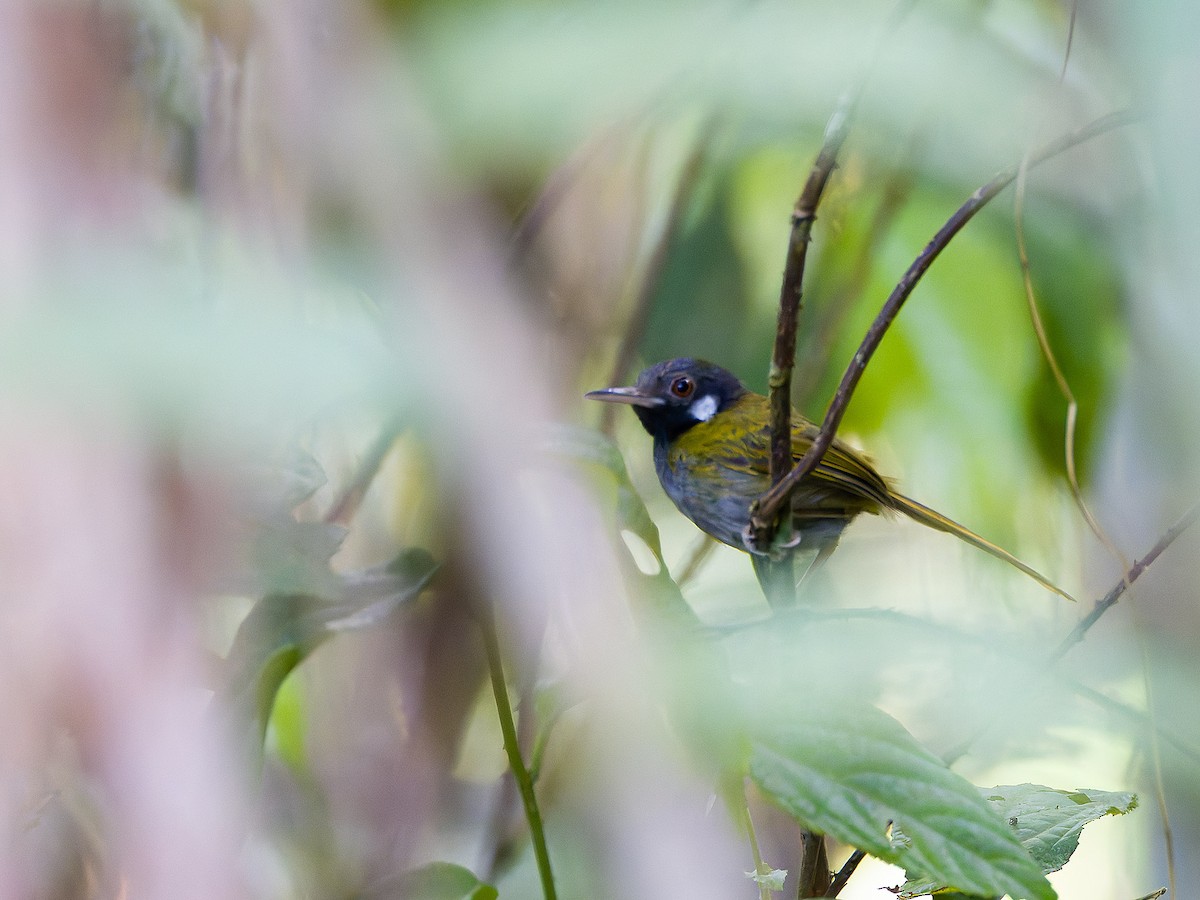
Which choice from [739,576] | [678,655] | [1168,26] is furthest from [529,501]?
[739,576]

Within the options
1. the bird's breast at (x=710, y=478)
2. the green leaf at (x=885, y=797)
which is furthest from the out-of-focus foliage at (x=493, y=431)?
the bird's breast at (x=710, y=478)

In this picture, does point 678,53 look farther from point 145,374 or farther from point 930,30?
point 145,374

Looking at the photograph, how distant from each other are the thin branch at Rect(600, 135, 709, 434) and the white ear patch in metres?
0.20

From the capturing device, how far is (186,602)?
1.78 ft

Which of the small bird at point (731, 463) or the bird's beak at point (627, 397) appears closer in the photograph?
the bird's beak at point (627, 397)

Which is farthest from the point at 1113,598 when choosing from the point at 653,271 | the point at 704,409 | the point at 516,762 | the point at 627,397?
the point at 704,409

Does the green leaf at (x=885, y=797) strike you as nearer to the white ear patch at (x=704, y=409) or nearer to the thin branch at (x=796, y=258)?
the thin branch at (x=796, y=258)

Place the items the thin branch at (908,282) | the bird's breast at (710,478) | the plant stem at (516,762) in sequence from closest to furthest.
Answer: the thin branch at (908,282), the plant stem at (516,762), the bird's breast at (710,478)

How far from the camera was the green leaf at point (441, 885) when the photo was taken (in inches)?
30.2

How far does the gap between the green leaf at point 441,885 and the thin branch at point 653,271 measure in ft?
2.37

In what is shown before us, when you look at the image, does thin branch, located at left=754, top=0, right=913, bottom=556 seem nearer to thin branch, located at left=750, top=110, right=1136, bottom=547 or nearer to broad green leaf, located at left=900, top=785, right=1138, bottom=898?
thin branch, located at left=750, top=110, right=1136, bottom=547

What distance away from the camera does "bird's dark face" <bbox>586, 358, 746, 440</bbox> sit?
59.2 inches

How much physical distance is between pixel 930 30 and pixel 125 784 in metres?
1.18

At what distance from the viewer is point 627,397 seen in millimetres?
1340
